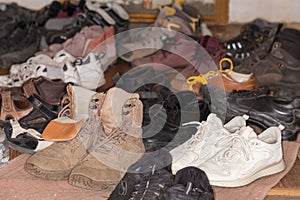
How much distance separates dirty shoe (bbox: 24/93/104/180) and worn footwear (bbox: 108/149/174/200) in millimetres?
147

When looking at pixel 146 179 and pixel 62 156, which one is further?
pixel 62 156

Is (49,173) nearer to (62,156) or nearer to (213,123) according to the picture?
(62,156)

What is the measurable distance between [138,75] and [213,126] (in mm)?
584

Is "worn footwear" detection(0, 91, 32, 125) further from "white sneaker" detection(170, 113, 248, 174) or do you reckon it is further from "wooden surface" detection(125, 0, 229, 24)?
"wooden surface" detection(125, 0, 229, 24)

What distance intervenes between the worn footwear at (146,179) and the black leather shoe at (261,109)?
0.38 m

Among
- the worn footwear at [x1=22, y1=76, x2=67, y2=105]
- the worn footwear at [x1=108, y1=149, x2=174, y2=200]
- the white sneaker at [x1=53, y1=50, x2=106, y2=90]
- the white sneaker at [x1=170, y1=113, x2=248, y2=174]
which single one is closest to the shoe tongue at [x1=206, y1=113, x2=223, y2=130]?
the white sneaker at [x1=170, y1=113, x2=248, y2=174]

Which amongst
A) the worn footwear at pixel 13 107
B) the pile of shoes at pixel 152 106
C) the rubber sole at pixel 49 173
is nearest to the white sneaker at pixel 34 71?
the pile of shoes at pixel 152 106

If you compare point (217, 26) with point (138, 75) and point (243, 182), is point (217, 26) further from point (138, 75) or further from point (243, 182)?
point (243, 182)

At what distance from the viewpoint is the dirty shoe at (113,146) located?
1.37 m

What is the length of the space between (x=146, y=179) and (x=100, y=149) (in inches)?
6.2

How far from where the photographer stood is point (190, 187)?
1272 millimetres

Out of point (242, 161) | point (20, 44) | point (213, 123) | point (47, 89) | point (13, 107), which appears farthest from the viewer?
point (20, 44)

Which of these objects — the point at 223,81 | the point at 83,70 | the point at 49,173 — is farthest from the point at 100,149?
the point at 83,70

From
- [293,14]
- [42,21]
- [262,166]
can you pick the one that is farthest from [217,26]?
[262,166]
